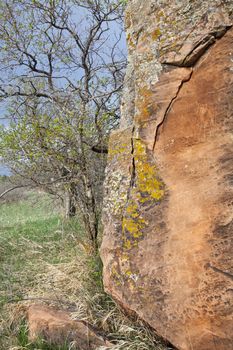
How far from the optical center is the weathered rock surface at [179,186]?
2539 millimetres

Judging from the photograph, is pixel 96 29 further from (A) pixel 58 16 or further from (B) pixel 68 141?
(B) pixel 68 141

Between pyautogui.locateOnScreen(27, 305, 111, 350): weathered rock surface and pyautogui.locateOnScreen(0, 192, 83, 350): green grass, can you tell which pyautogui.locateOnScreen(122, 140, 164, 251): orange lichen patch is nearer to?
pyautogui.locateOnScreen(27, 305, 111, 350): weathered rock surface

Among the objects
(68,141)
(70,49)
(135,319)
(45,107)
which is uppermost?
(70,49)

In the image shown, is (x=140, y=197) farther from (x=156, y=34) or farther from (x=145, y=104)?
(x=156, y=34)

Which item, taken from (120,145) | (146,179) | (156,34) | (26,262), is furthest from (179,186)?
(26,262)

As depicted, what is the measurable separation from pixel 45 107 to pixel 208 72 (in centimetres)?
545

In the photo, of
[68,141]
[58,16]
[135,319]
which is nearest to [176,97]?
[135,319]

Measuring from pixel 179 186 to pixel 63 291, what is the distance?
1.96 m

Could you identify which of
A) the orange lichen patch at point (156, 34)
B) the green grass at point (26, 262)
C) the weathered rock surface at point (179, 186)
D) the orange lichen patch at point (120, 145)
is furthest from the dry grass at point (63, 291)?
the orange lichen patch at point (156, 34)

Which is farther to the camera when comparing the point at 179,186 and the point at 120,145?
the point at 120,145

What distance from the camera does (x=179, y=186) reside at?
9.05ft

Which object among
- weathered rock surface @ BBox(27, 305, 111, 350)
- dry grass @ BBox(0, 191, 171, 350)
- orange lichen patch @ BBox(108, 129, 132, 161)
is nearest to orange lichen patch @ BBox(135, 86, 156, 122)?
orange lichen patch @ BBox(108, 129, 132, 161)

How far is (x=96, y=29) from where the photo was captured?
7.71 m

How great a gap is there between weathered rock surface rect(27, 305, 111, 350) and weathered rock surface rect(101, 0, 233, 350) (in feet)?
1.27
